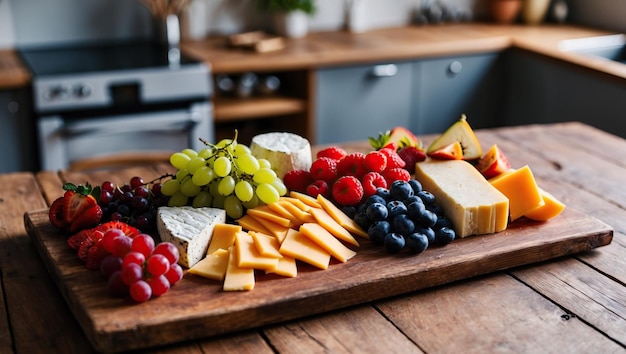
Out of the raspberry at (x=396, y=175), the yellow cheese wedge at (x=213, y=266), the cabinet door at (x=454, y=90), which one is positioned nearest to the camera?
the yellow cheese wedge at (x=213, y=266)

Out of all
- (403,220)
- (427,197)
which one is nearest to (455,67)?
(427,197)

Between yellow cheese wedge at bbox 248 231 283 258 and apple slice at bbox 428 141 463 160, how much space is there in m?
0.49

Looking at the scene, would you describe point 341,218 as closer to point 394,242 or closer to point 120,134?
point 394,242

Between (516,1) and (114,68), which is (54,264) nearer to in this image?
(114,68)

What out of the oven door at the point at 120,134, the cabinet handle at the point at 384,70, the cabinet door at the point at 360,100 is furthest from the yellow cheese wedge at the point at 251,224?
the cabinet handle at the point at 384,70

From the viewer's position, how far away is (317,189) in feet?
5.42

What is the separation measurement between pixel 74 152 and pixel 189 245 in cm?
187

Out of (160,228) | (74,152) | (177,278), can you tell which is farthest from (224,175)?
(74,152)

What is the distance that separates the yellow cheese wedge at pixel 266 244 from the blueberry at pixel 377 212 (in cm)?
20

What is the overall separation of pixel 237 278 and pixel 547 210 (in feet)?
2.34

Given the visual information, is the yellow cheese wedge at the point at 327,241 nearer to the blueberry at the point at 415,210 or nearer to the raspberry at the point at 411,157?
the blueberry at the point at 415,210

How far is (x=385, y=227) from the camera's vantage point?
1487 mm

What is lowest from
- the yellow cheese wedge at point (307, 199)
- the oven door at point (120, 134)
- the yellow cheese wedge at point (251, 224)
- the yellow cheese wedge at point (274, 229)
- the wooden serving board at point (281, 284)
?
the oven door at point (120, 134)

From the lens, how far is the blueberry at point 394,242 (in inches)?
57.5
